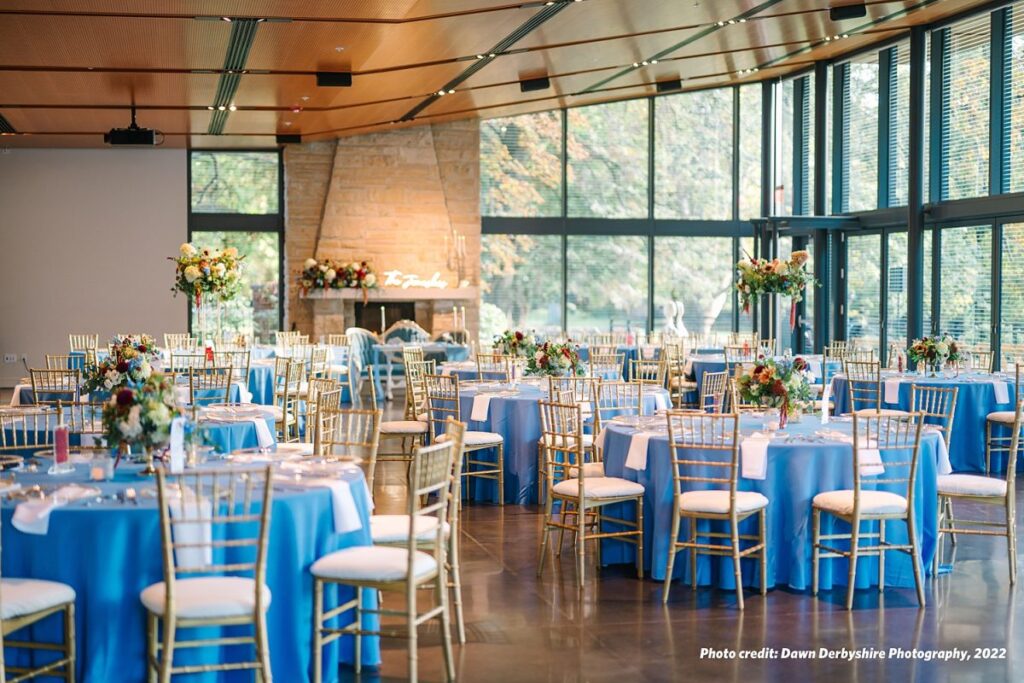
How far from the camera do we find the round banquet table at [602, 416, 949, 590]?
6418 mm

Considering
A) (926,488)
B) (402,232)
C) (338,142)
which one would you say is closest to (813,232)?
(402,232)

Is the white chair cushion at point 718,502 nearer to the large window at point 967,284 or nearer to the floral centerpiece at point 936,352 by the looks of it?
the floral centerpiece at point 936,352

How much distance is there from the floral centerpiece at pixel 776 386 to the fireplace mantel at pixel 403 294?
12.3m

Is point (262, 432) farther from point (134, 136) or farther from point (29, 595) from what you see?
point (134, 136)

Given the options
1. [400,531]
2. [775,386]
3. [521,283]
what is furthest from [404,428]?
[521,283]

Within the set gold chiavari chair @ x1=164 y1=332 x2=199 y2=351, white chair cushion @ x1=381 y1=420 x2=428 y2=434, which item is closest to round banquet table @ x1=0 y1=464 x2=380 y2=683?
white chair cushion @ x1=381 y1=420 x2=428 y2=434

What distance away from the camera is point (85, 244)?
19.3 metres

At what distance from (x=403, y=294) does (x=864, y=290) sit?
7381mm

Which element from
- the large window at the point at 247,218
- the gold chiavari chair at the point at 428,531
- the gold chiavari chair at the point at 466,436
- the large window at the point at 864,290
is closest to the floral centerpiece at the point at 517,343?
the gold chiavari chair at the point at 466,436

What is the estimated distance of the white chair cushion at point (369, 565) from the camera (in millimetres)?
4637

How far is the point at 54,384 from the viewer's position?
32.8 feet

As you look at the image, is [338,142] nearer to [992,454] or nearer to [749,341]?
[749,341]

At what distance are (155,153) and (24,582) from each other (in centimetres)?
1605

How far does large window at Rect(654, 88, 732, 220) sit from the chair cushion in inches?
657
